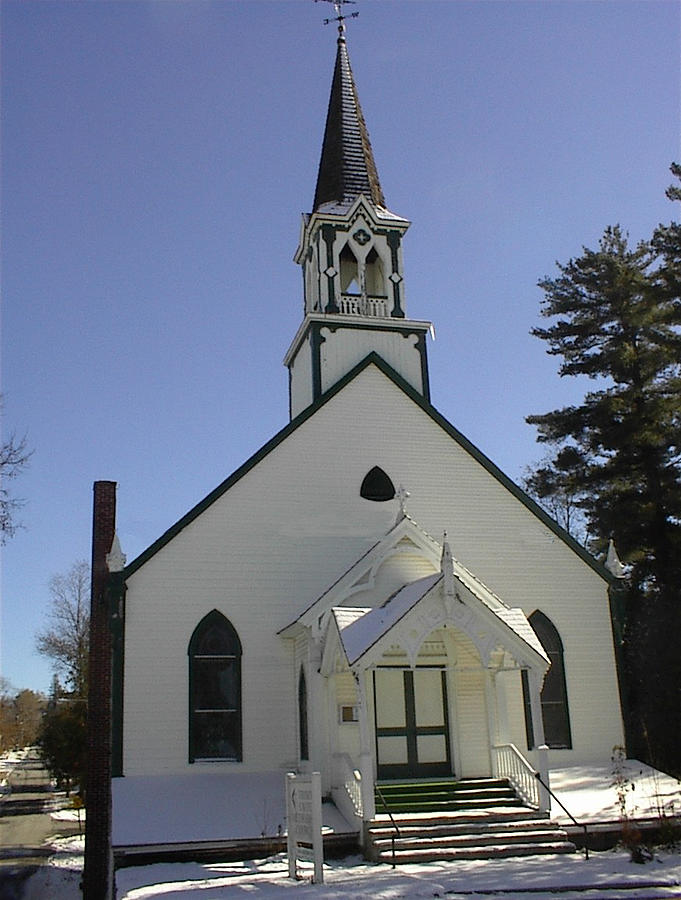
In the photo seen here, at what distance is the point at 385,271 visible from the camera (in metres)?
23.8

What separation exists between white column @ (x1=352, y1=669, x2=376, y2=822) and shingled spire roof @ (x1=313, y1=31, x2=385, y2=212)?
45.4 ft

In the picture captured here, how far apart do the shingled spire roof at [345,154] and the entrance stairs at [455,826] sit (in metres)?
14.9

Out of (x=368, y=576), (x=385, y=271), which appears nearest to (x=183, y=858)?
(x=368, y=576)

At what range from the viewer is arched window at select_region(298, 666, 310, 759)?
17.8 metres

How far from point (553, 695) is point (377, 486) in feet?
18.8

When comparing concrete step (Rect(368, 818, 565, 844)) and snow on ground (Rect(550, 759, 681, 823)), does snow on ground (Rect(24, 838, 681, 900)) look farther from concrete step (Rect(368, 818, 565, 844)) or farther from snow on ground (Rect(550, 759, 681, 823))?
snow on ground (Rect(550, 759, 681, 823))

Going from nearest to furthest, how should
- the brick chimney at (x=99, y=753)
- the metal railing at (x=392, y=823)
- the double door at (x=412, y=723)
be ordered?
1. the metal railing at (x=392, y=823)
2. the double door at (x=412, y=723)
3. the brick chimney at (x=99, y=753)

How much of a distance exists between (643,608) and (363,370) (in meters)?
12.8

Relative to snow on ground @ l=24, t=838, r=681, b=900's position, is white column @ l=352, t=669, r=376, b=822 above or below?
above

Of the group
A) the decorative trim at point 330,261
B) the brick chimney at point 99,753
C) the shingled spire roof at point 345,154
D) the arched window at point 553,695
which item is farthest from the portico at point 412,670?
the shingled spire roof at point 345,154

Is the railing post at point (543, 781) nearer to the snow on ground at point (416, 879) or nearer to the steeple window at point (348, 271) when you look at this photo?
the snow on ground at point (416, 879)

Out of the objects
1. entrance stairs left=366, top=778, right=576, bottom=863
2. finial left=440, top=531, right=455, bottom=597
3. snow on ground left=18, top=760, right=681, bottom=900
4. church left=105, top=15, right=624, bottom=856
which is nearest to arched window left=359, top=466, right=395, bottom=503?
church left=105, top=15, right=624, bottom=856

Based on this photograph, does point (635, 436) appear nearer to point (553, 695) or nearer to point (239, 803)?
point (553, 695)

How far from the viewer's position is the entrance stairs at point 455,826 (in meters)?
14.0
